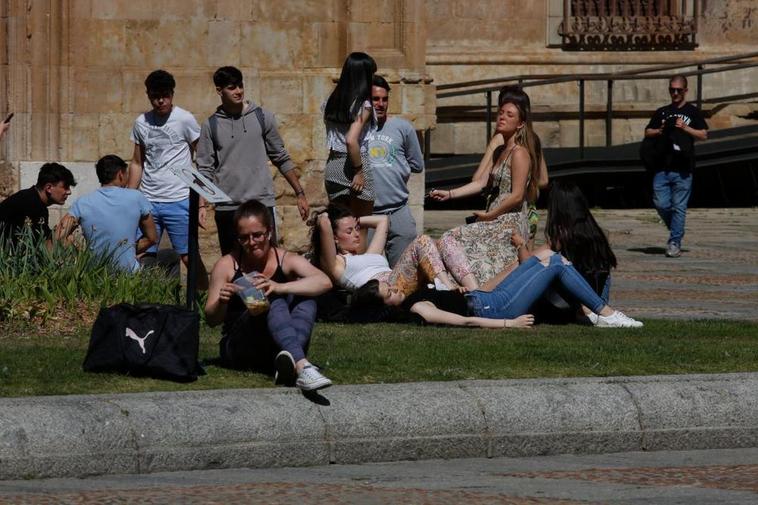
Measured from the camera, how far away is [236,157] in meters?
11.5

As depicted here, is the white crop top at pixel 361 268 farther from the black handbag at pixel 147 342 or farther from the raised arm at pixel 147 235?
the black handbag at pixel 147 342

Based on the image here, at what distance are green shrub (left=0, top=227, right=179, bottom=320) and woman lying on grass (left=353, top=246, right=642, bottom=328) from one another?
130 centimetres

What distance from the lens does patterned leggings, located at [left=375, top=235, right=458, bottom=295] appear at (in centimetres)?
1100

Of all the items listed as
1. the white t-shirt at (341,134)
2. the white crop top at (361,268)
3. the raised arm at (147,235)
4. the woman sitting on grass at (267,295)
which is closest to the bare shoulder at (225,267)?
the woman sitting on grass at (267,295)

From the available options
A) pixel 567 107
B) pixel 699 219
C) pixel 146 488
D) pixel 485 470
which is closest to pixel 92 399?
pixel 146 488

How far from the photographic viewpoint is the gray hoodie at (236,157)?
1152 cm

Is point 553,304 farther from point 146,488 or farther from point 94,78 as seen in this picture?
point 94,78

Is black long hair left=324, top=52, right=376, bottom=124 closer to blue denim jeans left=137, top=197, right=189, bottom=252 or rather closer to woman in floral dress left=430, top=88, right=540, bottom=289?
woman in floral dress left=430, top=88, right=540, bottom=289

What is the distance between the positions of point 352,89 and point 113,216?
5.77ft

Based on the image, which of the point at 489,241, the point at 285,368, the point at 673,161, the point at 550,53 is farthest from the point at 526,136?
the point at 550,53

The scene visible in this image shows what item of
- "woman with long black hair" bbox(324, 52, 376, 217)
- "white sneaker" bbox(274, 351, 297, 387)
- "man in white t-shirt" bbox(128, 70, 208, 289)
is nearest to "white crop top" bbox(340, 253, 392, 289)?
"woman with long black hair" bbox(324, 52, 376, 217)

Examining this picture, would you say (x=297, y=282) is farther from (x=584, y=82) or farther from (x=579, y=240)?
(x=584, y=82)

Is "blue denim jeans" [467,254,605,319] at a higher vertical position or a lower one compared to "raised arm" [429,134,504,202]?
lower

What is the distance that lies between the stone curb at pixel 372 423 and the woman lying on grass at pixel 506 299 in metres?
2.04
